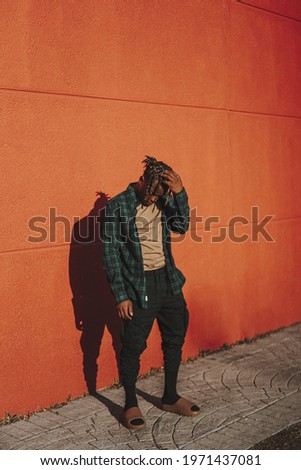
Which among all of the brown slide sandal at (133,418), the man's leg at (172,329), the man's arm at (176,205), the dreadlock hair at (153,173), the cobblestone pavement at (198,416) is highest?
the dreadlock hair at (153,173)

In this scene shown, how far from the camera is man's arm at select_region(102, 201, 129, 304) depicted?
180 inches

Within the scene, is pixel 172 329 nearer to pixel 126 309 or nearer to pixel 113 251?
pixel 126 309

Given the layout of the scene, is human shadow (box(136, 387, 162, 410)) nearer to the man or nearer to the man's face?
the man

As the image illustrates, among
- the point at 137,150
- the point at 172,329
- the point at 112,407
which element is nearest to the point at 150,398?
the point at 112,407

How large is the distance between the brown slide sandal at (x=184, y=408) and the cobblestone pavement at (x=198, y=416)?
0.05m

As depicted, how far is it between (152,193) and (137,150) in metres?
1.32

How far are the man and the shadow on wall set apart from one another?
781 millimetres

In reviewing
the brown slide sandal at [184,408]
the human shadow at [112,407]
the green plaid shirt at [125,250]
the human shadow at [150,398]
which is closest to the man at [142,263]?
Result: the green plaid shirt at [125,250]

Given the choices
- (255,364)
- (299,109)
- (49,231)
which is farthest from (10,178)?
(299,109)

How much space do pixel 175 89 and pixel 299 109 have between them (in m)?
2.31

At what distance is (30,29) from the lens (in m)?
4.91

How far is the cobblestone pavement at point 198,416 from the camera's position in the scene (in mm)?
4402

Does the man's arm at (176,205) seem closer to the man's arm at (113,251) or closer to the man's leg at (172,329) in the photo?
the man's arm at (113,251)
